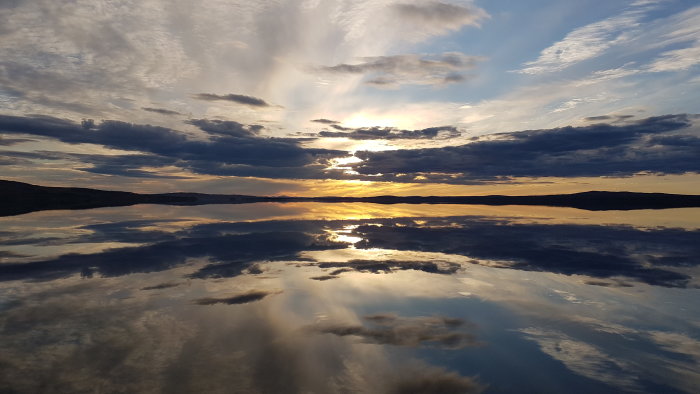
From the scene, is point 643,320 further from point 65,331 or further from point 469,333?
point 65,331

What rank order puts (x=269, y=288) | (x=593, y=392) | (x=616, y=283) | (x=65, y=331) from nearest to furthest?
(x=593, y=392) < (x=65, y=331) < (x=269, y=288) < (x=616, y=283)

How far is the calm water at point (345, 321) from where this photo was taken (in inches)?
285

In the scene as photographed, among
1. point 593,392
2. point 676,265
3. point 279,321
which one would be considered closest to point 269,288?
point 279,321

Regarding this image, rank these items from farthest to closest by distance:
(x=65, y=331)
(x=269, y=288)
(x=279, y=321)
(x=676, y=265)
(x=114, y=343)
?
(x=676, y=265)
(x=269, y=288)
(x=279, y=321)
(x=65, y=331)
(x=114, y=343)

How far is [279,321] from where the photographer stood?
10203mm

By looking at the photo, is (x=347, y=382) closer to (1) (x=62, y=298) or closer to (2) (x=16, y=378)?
(2) (x=16, y=378)

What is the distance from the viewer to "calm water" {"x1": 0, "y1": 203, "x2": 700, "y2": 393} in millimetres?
7230

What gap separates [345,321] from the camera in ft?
33.5

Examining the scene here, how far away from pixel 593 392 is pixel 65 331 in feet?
37.3

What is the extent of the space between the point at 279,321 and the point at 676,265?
17547 millimetres

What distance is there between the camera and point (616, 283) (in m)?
14.1

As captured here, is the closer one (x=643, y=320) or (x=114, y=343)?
(x=114, y=343)

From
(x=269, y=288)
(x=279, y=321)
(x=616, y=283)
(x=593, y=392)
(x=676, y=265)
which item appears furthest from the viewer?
(x=676, y=265)

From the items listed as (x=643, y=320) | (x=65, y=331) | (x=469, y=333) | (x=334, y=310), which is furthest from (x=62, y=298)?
(x=643, y=320)
